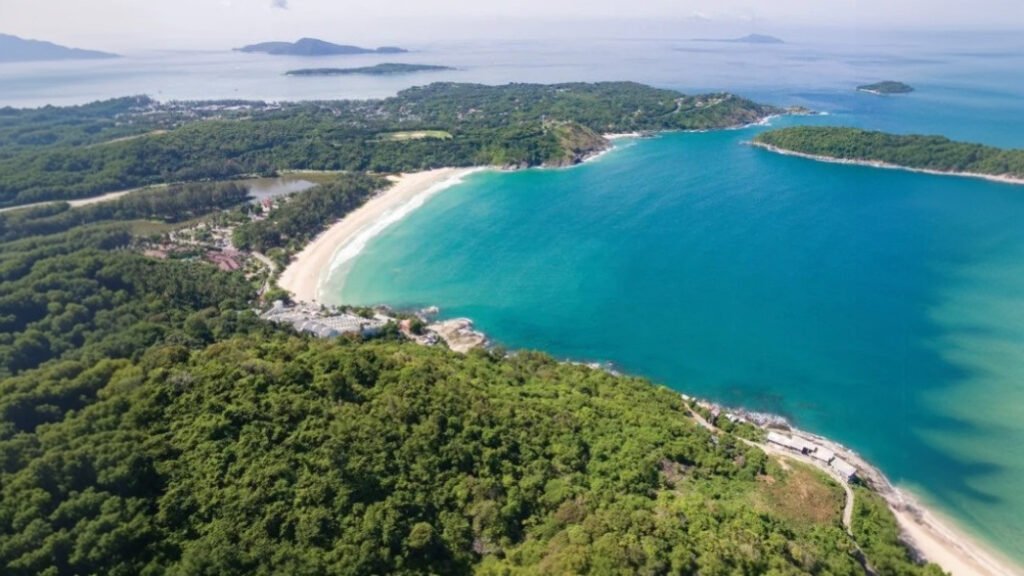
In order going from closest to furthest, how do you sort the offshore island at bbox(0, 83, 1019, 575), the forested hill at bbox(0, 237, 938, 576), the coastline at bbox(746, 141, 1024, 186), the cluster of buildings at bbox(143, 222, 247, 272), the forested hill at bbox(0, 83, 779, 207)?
the forested hill at bbox(0, 237, 938, 576)
the offshore island at bbox(0, 83, 1019, 575)
the cluster of buildings at bbox(143, 222, 247, 272)
the forested hill at bbox(0, 83, 779, 207)
the coastline at bbox(746, 141, 1024, 186)

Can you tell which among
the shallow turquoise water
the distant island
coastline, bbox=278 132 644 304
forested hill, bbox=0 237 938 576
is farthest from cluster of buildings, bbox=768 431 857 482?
the distant island

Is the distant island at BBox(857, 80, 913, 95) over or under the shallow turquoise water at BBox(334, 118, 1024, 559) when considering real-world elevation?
over

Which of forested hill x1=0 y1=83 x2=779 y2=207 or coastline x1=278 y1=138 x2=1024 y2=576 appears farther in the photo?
forested hill x1=0 y1=83 x2=779 y2=207

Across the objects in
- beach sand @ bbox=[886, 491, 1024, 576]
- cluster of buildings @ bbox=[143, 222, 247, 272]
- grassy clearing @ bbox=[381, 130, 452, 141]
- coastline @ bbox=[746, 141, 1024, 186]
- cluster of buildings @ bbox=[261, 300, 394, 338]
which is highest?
grassy clearing @ bbox=[381, 130, 452, 141]

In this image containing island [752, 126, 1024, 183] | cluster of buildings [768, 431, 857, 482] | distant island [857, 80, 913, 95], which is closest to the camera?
cluster of buildings [768, 431, 857, 482]

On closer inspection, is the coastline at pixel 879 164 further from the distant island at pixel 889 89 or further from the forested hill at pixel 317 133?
the distant island at pixel 889 89

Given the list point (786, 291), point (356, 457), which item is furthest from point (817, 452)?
point (356, 457)

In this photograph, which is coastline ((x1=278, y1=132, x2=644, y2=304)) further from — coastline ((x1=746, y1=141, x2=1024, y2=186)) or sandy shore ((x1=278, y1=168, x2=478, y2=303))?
coastline ((x1=746, y1=141, x2=1024, y2=186))
